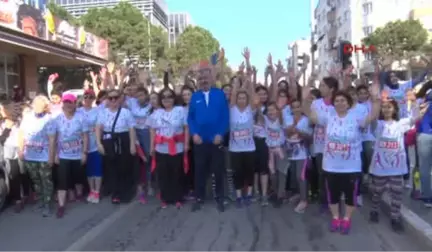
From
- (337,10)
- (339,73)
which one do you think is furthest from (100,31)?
(337,10)

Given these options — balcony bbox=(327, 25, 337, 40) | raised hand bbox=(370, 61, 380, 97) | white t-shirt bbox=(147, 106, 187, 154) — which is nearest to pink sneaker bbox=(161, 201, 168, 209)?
white t-shirt bbox=(147, 106, 187, 154)

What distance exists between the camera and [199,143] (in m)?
7.80

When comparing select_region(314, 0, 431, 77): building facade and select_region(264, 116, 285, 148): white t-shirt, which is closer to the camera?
select_region(264, 116, 285, 148): white t-shirt

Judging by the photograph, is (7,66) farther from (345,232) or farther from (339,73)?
(345,232)

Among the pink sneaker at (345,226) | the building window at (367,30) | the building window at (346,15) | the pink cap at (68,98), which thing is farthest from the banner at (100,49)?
the building window at (346,15)

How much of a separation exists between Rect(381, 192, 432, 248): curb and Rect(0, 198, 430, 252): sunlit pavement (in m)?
0.09

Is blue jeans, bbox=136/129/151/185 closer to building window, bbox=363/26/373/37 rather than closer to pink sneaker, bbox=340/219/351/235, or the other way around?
pink sneaker, bbox=340/219/351/235

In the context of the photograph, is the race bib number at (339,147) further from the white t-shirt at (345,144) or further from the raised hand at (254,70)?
the raised hand at (254,70)

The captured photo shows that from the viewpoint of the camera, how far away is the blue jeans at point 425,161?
7.57 meters

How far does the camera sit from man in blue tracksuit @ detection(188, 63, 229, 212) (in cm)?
771

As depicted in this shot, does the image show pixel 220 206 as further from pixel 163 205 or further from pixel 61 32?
pixel 61 32

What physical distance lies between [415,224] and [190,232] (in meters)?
2.76

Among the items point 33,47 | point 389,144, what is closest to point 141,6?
point 33,47

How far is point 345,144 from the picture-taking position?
6344mm
